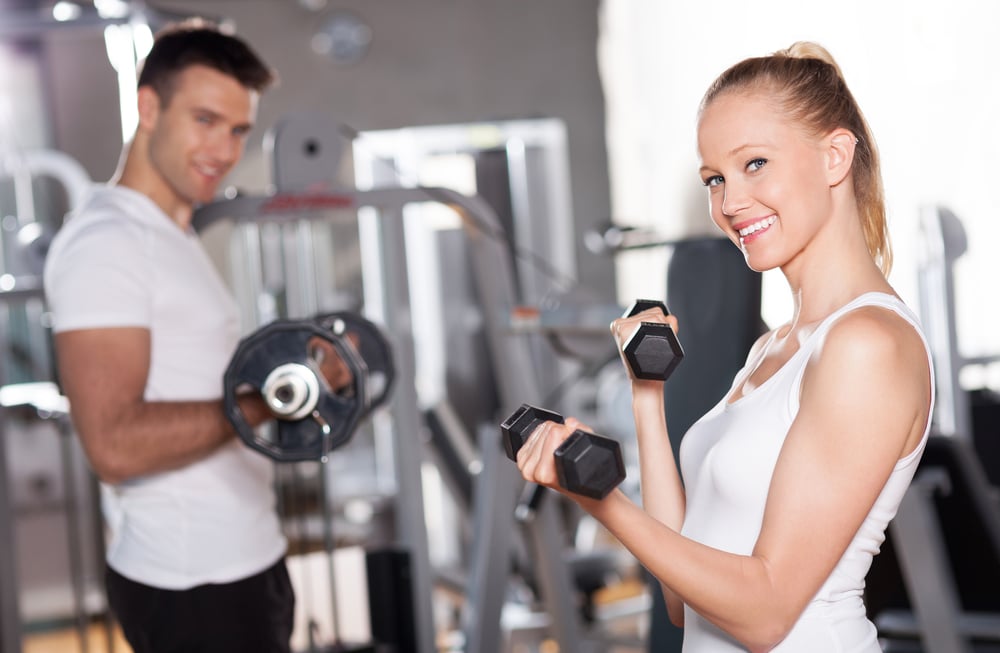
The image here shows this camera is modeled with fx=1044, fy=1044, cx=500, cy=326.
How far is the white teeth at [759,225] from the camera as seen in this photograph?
977mm

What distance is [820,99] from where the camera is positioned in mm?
977

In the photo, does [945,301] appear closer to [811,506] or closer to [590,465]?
[811,506]

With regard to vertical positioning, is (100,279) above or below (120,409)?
above

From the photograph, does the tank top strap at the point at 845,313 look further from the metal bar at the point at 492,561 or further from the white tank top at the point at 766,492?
the metal bar at the point at 492,561

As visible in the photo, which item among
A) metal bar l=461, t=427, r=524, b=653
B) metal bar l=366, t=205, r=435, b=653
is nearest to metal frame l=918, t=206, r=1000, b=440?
metal bar l=461, t=427, r=524, b=653

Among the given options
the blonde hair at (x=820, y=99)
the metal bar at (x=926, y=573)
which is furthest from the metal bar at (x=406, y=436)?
the blonde hair at (x=820, y=99)

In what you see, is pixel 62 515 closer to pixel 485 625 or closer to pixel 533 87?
pixel 485 625

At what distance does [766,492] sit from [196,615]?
3.01 ft

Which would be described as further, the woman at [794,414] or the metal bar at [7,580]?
the metal bar at [7,580]

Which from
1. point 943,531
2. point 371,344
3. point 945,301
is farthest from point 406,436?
point 945,301

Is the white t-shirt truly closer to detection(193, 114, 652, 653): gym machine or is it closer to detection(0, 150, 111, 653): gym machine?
detection(193, 114, 652, 653): gym machine

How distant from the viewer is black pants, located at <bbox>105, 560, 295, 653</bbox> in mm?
1502

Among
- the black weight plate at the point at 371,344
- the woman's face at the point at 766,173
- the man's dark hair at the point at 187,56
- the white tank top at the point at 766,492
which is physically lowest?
the white tank top at the point at 766,492

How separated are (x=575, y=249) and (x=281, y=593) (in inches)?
189
